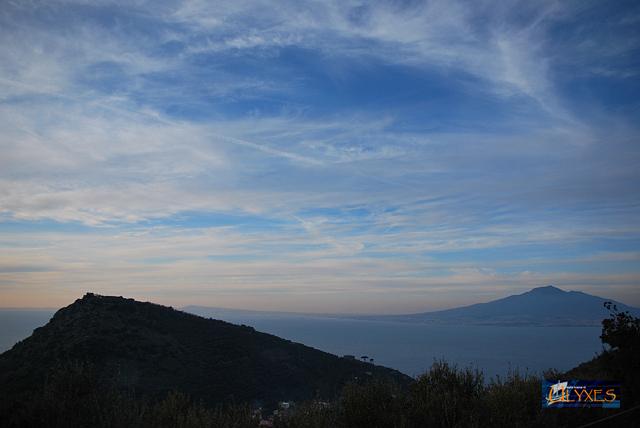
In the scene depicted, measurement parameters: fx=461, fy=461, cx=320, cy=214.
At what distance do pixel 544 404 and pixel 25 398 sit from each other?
367 inches

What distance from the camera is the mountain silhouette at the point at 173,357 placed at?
1121 inches

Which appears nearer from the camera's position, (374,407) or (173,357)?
(374,407)

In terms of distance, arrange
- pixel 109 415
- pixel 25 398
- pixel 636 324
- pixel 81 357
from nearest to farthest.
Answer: pixel 109 415 < pixel 25 398 < pixel 636 324 < pixel 81 357

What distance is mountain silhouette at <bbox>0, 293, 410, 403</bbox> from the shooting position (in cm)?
2847

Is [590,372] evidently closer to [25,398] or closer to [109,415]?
[109,415]

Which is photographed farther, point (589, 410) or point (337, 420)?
point (589, 410)

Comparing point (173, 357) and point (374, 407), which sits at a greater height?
point (374, 407)

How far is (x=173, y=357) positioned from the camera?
32812 mm

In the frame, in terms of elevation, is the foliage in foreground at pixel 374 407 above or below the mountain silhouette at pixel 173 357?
above

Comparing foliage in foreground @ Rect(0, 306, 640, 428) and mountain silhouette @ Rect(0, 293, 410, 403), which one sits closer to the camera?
foliage in foreground @ Rect(0, 306, 640, 428)

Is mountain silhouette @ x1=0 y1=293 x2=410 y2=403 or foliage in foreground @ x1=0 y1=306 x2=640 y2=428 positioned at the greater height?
foliage in foreground @ x1=0 y1=306 x2=640 y2=428

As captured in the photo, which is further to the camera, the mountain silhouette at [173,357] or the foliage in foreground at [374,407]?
the mountain silhouette at [173,357]

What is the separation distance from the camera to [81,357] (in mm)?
29578

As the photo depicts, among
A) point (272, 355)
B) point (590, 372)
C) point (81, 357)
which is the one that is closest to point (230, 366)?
point (272, 355)
